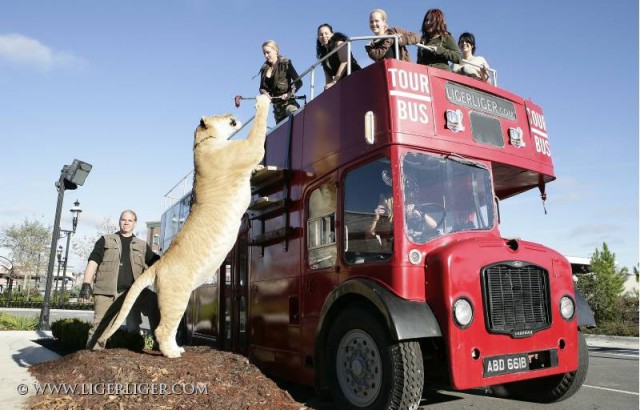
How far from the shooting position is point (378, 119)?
4.75 meters

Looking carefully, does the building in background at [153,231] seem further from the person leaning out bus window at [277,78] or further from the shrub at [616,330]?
the person leaning out bus window at [277,78]

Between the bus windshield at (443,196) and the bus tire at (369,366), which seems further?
the bus windshield at (443,196)

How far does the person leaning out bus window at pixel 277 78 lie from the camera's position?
7.12 meters

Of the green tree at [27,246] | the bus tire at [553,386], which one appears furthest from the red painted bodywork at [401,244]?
the green tree at [27,246]

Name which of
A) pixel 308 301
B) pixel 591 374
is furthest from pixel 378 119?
pixel 591 374

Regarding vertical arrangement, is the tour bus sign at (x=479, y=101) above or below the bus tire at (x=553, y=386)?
above

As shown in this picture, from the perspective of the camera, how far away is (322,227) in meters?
5.47

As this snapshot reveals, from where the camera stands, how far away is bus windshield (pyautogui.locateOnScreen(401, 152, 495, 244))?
4566 millimetres

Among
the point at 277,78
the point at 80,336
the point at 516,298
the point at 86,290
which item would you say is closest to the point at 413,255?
the point at 516,298

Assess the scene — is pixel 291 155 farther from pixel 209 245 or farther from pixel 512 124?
pixel 512 124

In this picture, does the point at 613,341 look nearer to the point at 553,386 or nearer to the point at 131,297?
the point at 553,386

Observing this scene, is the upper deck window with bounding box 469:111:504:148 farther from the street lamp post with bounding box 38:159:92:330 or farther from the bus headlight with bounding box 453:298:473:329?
the street lamp post with bounding box 38:159:92:330

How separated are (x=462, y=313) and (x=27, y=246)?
151ft

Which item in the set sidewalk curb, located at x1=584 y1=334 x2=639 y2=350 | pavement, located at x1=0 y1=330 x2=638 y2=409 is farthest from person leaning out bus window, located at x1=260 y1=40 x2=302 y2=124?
sidewalk curb, located at x1=584 y1=334 x2=639 y2=350
